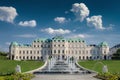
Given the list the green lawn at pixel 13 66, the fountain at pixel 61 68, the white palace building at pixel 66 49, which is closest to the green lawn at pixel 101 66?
the fountain at pixel 61 68

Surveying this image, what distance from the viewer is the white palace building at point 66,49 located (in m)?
110

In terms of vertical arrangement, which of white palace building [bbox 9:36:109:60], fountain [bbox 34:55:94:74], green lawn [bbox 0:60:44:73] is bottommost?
fountain [bbox 34:55:94:74]

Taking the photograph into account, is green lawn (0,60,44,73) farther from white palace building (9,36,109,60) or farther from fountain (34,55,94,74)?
white palace building (9,36,109,60)

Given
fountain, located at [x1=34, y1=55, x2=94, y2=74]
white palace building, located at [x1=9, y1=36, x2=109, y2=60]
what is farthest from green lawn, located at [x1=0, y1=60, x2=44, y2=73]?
white palace building, located at [x1=9, y1=36, x2=109, y2=60]

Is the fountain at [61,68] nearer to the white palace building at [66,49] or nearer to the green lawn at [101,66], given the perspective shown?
the green lawn at [101,66]

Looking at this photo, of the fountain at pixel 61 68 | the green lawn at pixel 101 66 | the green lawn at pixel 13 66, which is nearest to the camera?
the green lawn at pixel 13 66

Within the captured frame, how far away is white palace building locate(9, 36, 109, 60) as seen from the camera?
11006cm

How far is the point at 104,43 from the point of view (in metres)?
112

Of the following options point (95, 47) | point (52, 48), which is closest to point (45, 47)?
point (52, 48)

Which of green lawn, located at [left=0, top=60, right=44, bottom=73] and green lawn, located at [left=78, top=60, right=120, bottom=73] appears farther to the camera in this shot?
green lawn, located at [left=78, top=60, right=120, bottom=73]

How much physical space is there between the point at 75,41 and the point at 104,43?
43.1ft

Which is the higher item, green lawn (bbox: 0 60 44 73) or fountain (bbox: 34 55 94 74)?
green lawn (bbox: 0 60 44 73)

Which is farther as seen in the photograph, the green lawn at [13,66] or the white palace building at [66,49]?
the white palace building at [66,49]

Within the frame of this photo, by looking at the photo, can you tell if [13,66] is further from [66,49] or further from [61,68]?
[66,49]
